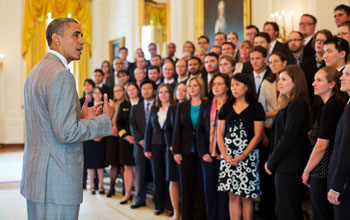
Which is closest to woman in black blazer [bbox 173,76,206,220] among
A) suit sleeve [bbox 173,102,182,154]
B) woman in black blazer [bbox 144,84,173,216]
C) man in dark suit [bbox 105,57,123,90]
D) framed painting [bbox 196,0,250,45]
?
suit sleeve [bbox 173,102,182,154]

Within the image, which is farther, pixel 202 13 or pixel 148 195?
pixel 202 13

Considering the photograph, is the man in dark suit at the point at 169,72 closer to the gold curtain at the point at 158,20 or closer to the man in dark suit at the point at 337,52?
the man in dark suit at the point at 337,52

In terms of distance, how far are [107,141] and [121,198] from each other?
0.94 m

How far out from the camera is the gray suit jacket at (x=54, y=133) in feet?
6.17

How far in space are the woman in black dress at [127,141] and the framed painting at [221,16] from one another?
140 inches

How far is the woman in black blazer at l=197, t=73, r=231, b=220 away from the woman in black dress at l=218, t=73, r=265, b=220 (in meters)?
0.24

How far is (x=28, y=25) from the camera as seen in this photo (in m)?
12.5

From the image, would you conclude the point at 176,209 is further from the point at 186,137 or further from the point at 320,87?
the point at 320,87

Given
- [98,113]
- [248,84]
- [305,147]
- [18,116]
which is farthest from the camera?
[18,116]

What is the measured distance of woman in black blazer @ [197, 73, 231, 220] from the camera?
417 cm

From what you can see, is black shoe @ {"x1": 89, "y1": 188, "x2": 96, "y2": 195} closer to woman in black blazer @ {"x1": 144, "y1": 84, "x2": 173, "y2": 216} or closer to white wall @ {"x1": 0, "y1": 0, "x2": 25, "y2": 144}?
woman in black blazer @ {"x1": 144, "y1": 84, "x2": 173, "y2": 216}

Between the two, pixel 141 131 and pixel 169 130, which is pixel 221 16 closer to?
pixel 141 131

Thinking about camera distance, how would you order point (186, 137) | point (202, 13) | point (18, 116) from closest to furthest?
point (186, 137), point (202, 13), point (18, 116)

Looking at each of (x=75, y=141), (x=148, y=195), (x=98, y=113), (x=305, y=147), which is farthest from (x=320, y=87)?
(x=148, y=195)
